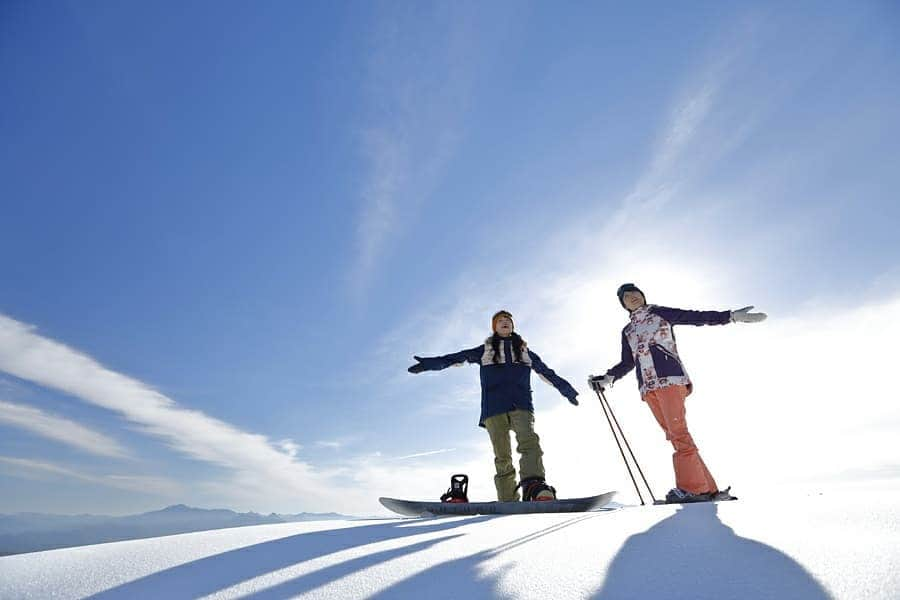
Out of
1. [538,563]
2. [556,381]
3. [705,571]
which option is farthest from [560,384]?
[705,571]

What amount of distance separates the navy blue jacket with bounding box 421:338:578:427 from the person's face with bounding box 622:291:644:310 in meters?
1.51

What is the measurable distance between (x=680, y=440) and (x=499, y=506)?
2.17m

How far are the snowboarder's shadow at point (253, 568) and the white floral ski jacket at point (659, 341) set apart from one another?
3.78m

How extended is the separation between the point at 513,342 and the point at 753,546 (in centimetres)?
481

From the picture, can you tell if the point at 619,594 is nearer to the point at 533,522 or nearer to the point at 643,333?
the point at 533,522

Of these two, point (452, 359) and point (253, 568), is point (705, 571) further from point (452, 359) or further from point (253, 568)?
point (452, 359)

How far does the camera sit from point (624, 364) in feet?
20.2

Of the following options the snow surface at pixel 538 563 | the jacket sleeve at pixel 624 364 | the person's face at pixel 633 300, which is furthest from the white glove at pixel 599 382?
the snow surface at pixel 538 563

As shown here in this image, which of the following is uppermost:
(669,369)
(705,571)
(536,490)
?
(669,369)

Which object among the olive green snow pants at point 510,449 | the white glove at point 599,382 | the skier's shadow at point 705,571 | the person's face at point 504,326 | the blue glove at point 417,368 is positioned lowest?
the skier's shadow at point 705,571

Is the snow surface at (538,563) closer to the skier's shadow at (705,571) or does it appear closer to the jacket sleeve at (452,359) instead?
the skier's shadow at (705,571)

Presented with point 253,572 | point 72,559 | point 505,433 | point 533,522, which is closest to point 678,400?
point 505,433

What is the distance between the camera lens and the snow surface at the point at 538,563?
1.30m

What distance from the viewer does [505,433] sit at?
19.6 feet
